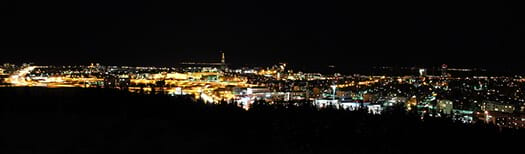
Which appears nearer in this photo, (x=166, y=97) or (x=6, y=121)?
(x=6, y=121)

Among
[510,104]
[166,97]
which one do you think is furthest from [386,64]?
[166,97]

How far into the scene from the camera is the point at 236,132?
8.33m

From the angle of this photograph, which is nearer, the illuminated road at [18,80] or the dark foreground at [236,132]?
the dark foreground at [236,132]

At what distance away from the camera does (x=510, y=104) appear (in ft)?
72.1

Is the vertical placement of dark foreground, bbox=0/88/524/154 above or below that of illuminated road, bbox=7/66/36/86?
below

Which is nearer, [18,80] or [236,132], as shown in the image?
[236,132]

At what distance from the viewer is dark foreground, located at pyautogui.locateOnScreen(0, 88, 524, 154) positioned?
23.7 ft

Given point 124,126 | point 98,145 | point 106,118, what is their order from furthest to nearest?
point 106,118 → point 124,126 → point 98,145

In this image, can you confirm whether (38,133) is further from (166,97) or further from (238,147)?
(166,97)

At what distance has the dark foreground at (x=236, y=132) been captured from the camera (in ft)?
23.7

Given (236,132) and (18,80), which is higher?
(18,80)

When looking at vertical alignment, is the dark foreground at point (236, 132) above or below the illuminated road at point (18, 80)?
below

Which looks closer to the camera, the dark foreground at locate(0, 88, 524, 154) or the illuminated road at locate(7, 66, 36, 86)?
the dark foreground at locate(0, 88, 524, 154)

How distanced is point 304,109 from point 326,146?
2035 millimetres
